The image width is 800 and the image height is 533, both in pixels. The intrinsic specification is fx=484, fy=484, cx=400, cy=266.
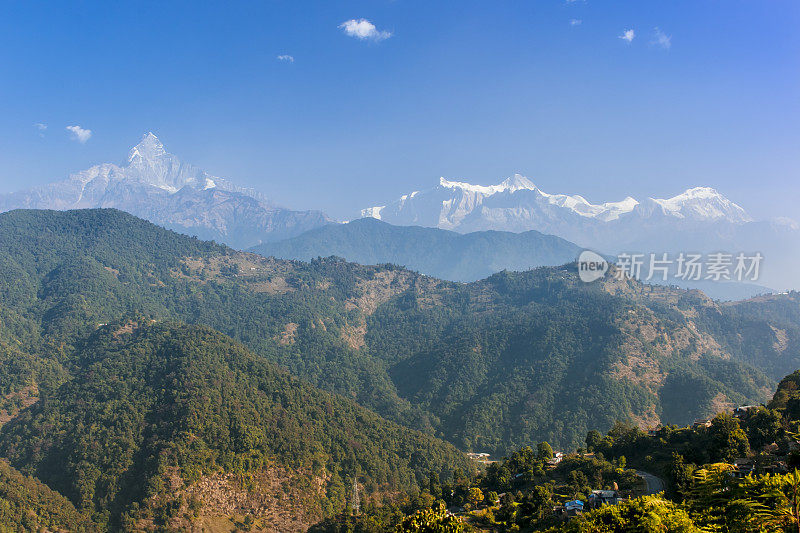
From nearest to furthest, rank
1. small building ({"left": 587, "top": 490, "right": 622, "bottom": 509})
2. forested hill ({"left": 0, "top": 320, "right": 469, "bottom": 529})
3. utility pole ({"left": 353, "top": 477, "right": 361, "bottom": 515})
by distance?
small building ({"left": 587, "top": 490, "right": 622, "bottom": 509})
forested hill ({"left": 0, "top": 320, "right": 469, "bottom": 529})
utility pole ({"left": 353, "top": 477, "right": 361, "bottom": 515})

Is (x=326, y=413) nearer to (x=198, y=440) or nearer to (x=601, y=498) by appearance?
(x=198, y=440)

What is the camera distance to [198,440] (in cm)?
9400

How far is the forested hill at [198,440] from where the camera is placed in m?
87.2

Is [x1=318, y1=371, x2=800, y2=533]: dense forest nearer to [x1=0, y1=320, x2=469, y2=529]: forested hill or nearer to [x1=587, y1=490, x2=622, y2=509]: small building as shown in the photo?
[x1=587, y1=490, x2=622, y2=509]: small building

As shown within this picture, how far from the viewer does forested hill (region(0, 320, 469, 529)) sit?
87188 millimetres

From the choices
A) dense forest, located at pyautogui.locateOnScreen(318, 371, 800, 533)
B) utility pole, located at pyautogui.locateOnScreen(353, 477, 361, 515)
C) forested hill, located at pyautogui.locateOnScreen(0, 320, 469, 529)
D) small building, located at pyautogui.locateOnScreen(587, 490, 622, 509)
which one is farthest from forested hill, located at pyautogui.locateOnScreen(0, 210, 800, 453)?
small building, located at pyautogui.locateOnScreen(587, 490, 622, 509)

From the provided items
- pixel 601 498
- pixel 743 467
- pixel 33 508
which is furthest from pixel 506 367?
pixel 33 508

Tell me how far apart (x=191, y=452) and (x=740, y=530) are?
292 feet

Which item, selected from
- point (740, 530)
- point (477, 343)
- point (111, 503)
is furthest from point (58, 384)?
point (740, 530)

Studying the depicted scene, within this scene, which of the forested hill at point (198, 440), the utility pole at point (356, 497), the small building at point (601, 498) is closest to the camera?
the small building at point (601, 498)

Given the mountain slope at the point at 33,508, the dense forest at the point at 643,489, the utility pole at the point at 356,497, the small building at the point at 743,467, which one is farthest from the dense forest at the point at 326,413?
the small building at the point at 743,467

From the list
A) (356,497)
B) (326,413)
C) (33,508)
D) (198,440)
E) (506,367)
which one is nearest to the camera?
(33,508)

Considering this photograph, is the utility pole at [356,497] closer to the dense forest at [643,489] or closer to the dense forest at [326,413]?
the dense forest at [326,413]

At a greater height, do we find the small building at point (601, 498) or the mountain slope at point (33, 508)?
the small building at point (601, 498)
